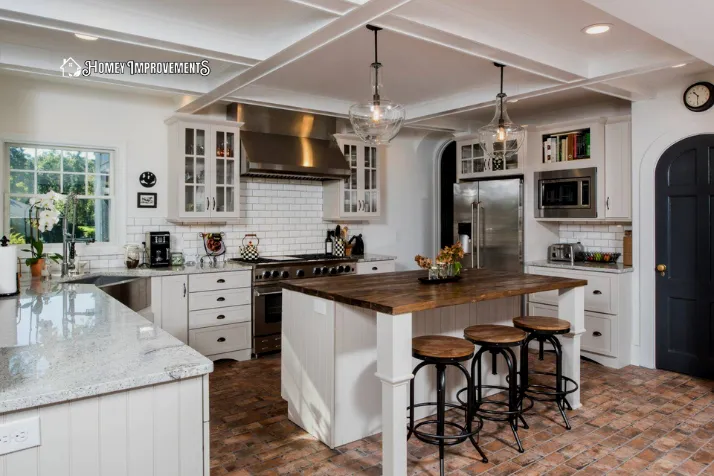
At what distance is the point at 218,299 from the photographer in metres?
4.86

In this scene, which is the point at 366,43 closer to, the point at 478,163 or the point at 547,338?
the point at 547,338

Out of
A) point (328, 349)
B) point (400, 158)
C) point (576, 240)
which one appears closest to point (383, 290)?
point (328, 349)

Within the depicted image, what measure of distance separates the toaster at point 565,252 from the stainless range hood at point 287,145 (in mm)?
2459

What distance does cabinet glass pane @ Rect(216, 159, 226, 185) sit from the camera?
5.17m

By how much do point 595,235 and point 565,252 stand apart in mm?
387

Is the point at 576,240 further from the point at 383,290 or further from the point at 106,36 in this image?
the point at 106,36

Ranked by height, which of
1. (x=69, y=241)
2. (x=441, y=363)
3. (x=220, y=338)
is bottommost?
(x=220, y=338)

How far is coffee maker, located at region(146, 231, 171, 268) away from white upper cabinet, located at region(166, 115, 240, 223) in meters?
0.21

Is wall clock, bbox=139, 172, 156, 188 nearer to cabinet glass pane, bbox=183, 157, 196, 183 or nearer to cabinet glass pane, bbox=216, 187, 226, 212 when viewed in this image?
cabinet glass pane, bbox=183, 157, 196, 183

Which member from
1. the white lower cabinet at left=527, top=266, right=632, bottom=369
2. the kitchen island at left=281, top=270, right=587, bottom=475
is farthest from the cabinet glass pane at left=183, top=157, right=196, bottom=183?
the white lower cabinet at left=527, top=266, right=632, bottom=369

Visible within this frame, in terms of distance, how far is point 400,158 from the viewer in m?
6.98

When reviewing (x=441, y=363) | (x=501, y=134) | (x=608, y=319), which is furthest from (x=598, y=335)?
(x=441, y=363)

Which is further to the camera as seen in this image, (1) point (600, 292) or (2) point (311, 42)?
(1) point (600, 292)

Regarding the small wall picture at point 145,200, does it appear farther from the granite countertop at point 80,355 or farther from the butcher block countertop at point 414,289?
the granite countertop at point 80,355
